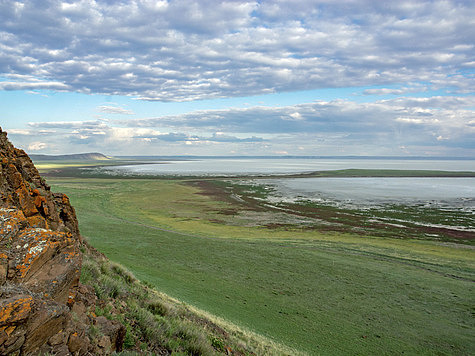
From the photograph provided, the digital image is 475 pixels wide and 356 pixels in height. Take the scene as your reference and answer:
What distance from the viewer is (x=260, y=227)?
43094mm

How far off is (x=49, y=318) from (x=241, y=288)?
14.3 metres

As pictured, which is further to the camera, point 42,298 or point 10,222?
point 10,222

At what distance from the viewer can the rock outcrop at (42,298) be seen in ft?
15.7

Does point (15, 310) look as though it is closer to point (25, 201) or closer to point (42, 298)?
point (42, 298)

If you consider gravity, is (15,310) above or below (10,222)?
below

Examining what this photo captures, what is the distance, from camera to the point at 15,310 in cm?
473

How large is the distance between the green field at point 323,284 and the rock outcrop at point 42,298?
8.22 m

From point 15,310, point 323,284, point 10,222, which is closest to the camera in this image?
point 15,310

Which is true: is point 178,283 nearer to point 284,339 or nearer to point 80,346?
point 284,339

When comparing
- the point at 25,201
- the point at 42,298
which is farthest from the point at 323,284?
the point at 42,298

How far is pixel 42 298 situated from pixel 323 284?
17324 mm

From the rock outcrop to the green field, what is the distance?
27.0 feet

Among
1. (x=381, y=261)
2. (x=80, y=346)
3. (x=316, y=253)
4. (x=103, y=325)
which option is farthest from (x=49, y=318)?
(x=381, y=261)

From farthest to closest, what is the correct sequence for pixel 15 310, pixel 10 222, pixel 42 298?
pixel 10 222 < pixel 42 298 < pixel 15 310
